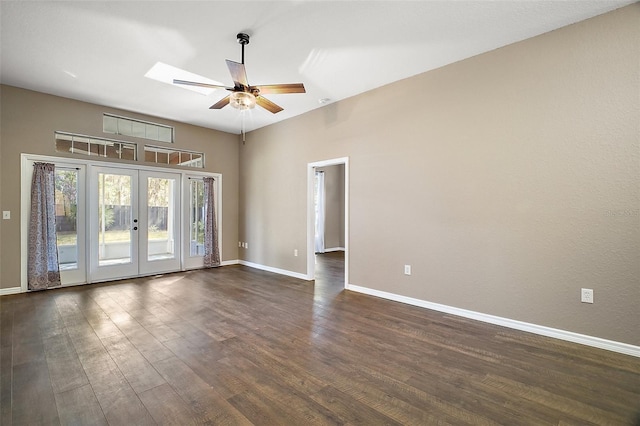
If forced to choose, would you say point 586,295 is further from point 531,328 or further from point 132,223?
point 132,223

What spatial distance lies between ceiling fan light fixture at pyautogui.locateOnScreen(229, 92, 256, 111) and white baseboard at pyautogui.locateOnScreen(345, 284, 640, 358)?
123 inches

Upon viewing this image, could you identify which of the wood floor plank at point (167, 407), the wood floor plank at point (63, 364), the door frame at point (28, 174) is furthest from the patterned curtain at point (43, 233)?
the wood floor plank at point (167, 407)

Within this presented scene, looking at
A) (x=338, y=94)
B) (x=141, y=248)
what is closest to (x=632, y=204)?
(x=338, y=94)

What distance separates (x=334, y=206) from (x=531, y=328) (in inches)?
265

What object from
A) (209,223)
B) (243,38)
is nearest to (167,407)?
(243,38)

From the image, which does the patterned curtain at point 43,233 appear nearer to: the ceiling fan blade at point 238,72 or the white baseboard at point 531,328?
the ceiling fan blade at point 238,72

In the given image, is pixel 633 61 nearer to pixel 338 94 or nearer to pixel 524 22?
pixel 524 22

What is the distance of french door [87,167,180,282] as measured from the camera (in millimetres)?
5160

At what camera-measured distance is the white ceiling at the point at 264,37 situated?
2.68m

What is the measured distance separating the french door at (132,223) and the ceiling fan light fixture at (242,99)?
3.49 meters

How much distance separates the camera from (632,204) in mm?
2621

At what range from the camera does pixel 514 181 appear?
322 cm

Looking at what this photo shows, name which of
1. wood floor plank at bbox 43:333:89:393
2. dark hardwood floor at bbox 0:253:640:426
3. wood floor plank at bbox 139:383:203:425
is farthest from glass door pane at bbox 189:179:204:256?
wood floor plank at bbox 139:383:203:425

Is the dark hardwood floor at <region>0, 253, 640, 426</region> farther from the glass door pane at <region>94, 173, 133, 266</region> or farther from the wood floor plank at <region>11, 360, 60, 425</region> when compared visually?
the glass door pane at <region>94, 173, 133, 266</region>
